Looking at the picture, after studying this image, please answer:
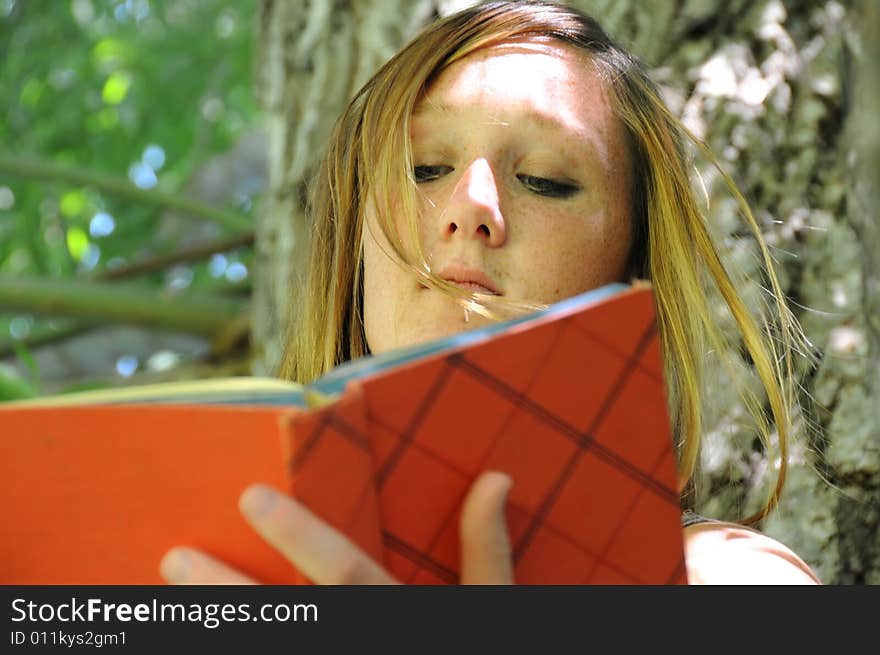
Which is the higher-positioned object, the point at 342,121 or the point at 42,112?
the point at 42,112

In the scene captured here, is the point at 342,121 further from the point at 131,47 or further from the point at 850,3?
the point at 131,47

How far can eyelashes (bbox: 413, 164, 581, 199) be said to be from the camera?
1.25m

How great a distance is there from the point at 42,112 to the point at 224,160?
1.81 ft

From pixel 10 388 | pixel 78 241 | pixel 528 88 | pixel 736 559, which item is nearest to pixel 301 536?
pixel 736 559

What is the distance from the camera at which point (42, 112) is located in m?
3.41

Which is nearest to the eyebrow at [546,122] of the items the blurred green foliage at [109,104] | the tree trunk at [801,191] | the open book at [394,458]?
the tree trunk at [801,191]

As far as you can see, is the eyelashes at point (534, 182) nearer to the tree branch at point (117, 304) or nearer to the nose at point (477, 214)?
the nose at point (477, 214)

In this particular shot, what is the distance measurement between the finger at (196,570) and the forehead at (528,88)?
2.27 ft

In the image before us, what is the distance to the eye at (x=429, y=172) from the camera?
128 centimetres

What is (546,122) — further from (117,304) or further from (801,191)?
(117,304)

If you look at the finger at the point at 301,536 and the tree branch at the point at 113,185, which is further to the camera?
the tree branch at the point at 113,185

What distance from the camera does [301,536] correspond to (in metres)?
0.68

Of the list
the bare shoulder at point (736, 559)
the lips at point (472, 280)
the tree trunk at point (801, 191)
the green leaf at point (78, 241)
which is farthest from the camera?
the green leaf at point (78, 241)
